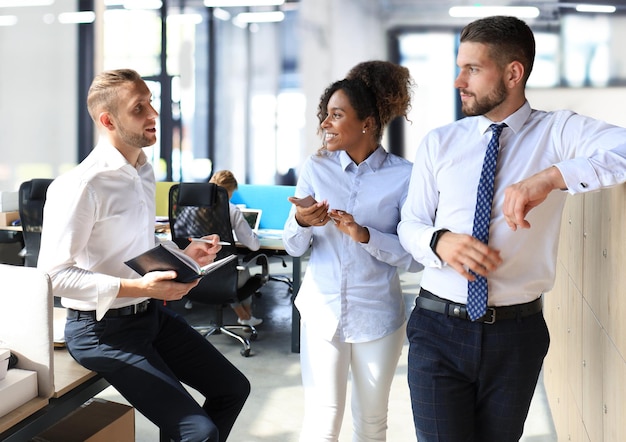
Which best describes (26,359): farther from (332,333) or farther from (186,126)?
(186,126)

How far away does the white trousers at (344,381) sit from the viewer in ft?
6.81

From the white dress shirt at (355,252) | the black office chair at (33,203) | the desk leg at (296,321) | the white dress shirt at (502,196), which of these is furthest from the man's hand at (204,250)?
the black office chair at (33,203)

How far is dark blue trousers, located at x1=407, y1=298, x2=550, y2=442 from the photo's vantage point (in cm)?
167

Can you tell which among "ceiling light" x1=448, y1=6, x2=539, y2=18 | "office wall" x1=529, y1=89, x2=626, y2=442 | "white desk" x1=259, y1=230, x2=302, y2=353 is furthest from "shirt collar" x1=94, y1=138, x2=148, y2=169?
"ceiling light" x1=448, y1=6, x2=539, y2=18

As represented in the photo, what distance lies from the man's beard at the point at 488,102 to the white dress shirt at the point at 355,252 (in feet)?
1.62

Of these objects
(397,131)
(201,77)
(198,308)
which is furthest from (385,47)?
(198,308)

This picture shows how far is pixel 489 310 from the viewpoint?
167cm

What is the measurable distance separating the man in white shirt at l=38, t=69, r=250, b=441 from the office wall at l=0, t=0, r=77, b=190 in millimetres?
7271

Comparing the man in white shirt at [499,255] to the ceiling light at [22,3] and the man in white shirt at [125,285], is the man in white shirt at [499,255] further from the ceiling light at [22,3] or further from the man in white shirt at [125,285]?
the ceiling light at [22,3]

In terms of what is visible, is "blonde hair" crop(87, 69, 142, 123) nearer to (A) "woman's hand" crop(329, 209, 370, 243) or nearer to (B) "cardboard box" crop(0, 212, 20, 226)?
(A) "woman's hand" crop(329, 209, 370, 243)

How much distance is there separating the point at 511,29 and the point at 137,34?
25.2ft

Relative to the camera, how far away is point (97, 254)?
6.68ft

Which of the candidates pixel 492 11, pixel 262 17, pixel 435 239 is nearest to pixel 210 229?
pixel 435 239

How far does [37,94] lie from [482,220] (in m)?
8.44
